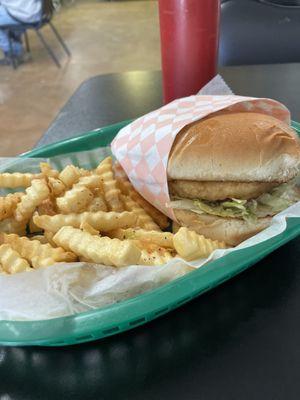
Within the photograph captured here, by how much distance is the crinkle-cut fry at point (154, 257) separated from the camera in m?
0.89

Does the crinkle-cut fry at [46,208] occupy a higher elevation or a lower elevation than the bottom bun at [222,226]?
higher

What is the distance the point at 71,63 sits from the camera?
5598 mm

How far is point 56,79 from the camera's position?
16.6ft

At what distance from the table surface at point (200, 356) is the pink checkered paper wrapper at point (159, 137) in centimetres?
34

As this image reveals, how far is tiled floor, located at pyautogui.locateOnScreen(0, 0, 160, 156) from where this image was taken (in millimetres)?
4059

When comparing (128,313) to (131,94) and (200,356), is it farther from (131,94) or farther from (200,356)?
(131,94)

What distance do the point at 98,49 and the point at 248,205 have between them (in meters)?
5.45

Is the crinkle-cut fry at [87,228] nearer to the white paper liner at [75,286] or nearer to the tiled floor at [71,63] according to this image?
the white paper liner at [75,286]

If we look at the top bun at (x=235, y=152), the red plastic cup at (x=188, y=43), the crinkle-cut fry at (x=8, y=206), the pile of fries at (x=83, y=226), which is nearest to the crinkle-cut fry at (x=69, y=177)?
the pile of fries at (x=83, y=226)

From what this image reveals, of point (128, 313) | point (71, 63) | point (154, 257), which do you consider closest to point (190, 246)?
point (154, 257)

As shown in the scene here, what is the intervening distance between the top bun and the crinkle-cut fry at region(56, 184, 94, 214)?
228 millimetres

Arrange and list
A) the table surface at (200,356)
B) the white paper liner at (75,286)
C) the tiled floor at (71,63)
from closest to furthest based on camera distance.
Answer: the table surface at (200,356) → the white paper liner at (75,286) → the tiled floor at (71,63)

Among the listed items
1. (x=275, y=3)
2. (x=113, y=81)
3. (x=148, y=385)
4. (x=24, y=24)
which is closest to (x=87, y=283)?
(x=148, y=385)

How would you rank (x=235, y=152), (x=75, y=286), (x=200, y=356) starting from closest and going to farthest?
(x=200, y=356) < (x=75, y=286) < (x=235, y=152)
